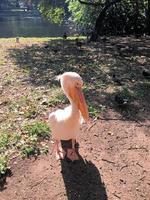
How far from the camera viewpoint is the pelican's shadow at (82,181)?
5465 mm

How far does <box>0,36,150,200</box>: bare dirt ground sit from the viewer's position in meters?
5.54

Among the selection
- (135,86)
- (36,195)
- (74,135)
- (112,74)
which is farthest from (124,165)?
(112,74)

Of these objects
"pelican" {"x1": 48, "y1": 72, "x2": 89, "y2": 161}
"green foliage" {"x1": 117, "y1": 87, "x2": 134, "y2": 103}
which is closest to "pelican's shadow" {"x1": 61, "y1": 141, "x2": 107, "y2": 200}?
"pelican" {"x1": 48, "y1": 72, "x2": 89, "y2": 161}

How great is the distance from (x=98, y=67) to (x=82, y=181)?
600cm

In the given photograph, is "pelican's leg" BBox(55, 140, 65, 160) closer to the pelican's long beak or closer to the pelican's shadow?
the pelican's shadow

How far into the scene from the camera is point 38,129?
23.1 feet

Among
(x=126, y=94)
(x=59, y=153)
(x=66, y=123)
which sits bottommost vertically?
(x=59, y=153)

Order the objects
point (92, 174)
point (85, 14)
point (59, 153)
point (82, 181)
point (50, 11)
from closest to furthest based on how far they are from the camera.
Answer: point (82, 181) < point (92, 174) < point (59, 153) < point (50, 11) < point (85, 14)

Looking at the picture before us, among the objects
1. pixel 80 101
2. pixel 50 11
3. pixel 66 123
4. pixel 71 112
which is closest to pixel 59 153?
pixel 66 123

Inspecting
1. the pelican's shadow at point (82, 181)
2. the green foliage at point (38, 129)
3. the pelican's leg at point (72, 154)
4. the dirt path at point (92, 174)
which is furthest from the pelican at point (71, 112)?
the green foliage at point (38, 129)

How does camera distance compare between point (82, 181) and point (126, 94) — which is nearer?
point (82, 181)

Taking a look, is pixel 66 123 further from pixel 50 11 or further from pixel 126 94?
pixel 50 11

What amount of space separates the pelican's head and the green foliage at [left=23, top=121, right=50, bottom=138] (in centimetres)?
162

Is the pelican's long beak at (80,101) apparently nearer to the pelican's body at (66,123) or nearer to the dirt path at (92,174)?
the pelican's body at (66,123)
